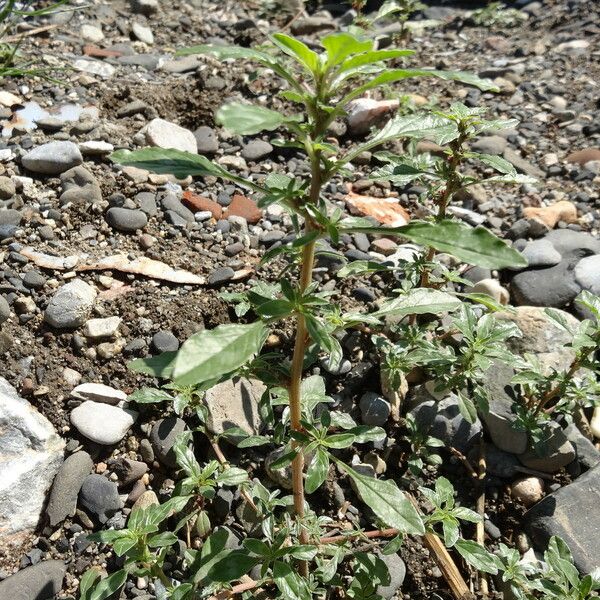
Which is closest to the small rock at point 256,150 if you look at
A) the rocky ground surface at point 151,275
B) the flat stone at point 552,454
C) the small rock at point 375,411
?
the rocky ground surface at point 151,275

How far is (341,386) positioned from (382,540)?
647 millimetres

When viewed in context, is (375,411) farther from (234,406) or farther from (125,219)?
(125,219)

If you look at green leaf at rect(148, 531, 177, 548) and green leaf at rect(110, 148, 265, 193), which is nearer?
green leaf at rect(110, 148, 265, 193)

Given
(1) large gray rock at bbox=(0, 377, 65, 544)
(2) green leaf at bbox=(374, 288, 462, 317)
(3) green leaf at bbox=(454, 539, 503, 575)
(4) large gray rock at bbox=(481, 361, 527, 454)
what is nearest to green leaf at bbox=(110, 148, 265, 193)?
(2) green leaf at bbox=(374, 288, 462, 317)

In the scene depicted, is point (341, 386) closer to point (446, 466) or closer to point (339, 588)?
point (446, 466)

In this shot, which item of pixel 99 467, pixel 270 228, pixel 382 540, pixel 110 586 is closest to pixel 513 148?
pixel 270 228

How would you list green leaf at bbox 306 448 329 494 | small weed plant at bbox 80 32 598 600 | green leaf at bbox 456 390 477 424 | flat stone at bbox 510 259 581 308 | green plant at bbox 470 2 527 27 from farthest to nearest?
green plant at bbox 470 2 527 27, flat stone at bbox 510 259 581 308, green leaf at bbox 456 390 477 424, green leaf at bbox 306 448 329 494, small weed plant at bbox 80 32 598 600

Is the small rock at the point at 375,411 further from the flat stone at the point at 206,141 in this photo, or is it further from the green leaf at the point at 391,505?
the flat stone at the point at 206,141

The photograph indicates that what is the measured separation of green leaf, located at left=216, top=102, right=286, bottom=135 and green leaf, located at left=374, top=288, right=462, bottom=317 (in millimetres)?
810

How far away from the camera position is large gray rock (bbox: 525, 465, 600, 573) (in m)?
2.29

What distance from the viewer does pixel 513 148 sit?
4172 mm

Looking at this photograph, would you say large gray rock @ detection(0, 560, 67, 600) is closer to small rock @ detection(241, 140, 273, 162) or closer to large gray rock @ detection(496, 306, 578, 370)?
large gray rock @ detection(496, 306, 578, 370)

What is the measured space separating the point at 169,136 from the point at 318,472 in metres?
2.31

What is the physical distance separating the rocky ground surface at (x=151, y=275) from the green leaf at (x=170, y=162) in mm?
1148
